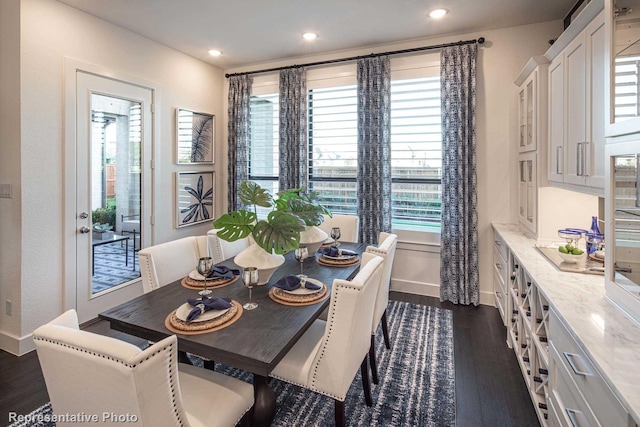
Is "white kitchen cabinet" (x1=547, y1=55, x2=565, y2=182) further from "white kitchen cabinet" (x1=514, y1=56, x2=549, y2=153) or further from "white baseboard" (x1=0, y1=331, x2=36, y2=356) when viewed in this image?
"white baseboard" (x1=0, y1=331, x2=36, y2=356)

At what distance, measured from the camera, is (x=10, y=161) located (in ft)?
8.85

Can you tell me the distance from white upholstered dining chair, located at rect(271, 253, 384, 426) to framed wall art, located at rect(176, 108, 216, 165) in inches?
128

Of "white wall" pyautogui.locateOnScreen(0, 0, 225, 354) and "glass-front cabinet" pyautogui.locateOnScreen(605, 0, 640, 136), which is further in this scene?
"white wall" pyautogui.locateOnScreen(0, 0, 225, 354)

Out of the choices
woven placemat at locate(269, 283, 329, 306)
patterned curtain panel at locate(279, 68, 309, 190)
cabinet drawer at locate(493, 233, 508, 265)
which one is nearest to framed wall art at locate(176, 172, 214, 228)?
patterned curtain panel at locate(279, 68, 309, 190)

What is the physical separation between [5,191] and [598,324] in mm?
3972

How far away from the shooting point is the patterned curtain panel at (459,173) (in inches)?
137

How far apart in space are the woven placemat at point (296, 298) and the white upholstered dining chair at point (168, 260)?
0.79m

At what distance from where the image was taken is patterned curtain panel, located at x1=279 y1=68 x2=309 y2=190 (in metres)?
4.24

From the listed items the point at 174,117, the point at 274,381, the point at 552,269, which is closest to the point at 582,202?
the point at 552,269

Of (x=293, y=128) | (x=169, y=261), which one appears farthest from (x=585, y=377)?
(x=293, y=128)

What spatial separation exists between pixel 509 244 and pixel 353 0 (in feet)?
7.98

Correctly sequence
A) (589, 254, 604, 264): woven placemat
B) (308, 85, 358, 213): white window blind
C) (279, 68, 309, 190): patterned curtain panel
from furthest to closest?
(279, 68, 309, 190): patterned curtain panel
(308, 85, 358, 213): white window blind
(589, 254, 604, 264): woven placemat

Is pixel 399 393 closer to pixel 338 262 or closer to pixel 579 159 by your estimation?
pixel 338 262

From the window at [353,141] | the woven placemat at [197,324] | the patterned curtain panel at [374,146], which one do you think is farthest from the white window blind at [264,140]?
the woven placemat at [197,324]
